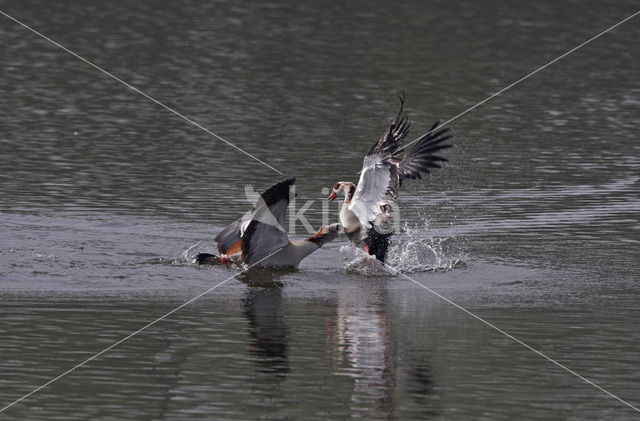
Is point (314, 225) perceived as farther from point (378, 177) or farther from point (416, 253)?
point (378, 177)

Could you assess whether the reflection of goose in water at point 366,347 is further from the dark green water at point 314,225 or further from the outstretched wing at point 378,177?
the outstretched wing at point 378,177

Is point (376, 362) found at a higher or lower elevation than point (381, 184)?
lower

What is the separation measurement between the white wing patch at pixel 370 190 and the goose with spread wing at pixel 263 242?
381 millimetres

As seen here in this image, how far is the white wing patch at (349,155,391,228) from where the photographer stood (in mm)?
16016

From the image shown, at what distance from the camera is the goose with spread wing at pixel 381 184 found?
16047 mm

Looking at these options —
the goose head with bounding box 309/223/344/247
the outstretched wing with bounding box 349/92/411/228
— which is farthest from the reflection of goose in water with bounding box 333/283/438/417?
the outstretched wing with bounding box 349/92/411/228

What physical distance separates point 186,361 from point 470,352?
2639 mm

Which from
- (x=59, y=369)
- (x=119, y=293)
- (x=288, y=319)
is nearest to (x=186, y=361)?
(x=59, y=369)

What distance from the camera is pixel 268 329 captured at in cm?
1260

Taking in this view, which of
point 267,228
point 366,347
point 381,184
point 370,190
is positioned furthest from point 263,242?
point 366,347

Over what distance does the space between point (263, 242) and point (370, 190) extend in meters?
1.54

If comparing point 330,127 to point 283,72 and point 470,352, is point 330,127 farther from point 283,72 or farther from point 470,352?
point 470,352

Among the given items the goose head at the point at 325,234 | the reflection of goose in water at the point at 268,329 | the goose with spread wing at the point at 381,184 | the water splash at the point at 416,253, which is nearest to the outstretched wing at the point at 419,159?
the goose with spread wing at the point at 381,184

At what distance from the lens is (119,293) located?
14000 mm
